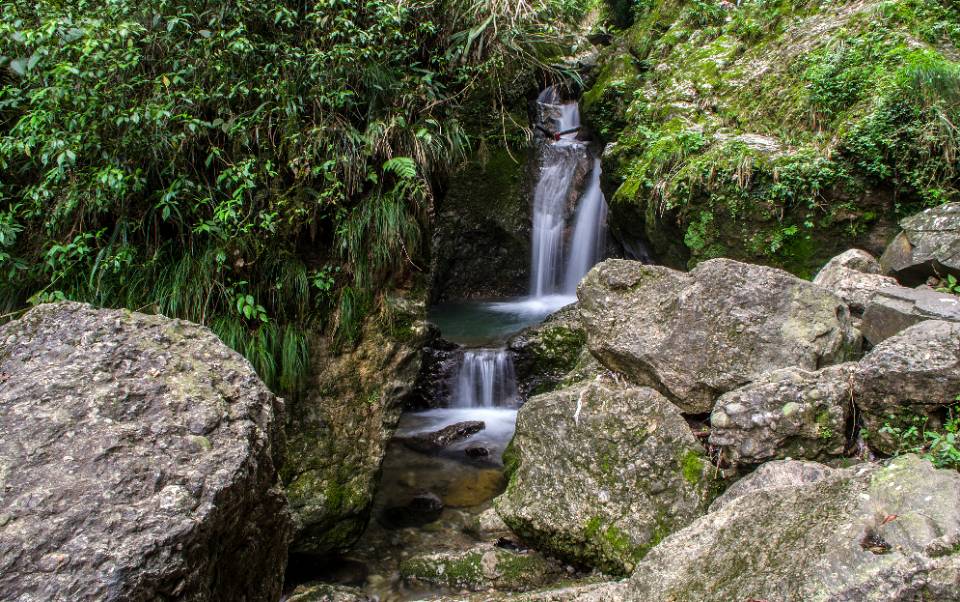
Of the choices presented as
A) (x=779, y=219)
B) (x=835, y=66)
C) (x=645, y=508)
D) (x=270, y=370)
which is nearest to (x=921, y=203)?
(x=779, y=219)

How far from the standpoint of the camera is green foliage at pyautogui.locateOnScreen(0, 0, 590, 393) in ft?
13.8

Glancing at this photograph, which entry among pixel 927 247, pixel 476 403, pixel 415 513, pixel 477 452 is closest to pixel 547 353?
pixel 476 403

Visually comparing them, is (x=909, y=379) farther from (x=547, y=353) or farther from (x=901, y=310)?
(x=547, y=353)

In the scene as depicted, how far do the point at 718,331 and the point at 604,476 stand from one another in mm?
1245

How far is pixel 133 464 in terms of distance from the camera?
2156 mm

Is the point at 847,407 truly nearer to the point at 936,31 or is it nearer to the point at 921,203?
the point at 921,203

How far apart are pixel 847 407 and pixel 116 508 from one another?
3.48 m

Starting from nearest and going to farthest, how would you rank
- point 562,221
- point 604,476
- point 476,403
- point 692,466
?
point 692,466
point 604,476
point 476,403
point 562,221

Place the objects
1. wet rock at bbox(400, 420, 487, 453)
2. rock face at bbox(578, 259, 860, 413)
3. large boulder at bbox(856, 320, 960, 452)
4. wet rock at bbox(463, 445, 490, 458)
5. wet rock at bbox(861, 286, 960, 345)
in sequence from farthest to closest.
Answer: wet rock at bbox(400, 420, 487, 453)
wet rock at bbox(463, 445, 490, 458)
rock face at bbox(578, 259, 860, 413)
wet rock at bbox(861, 286, 960, 345)
large boulder at bbox(856, 320, 960, 452)

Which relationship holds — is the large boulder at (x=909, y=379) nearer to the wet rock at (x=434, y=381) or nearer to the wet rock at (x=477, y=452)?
the wet rock at (x=477, y=452)

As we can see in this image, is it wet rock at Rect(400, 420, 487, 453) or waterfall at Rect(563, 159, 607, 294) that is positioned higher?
waterfall at Rect(563, 159, 607, 294)

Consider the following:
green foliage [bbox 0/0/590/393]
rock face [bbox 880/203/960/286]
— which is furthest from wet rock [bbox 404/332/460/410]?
rock face [bbox 880/203/960/286]

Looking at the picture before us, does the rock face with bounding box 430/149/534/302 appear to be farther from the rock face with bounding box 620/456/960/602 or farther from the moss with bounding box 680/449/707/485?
the rock face with bounding box 620/456/960/602

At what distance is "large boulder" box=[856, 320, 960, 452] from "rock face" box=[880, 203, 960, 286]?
1.39 m
